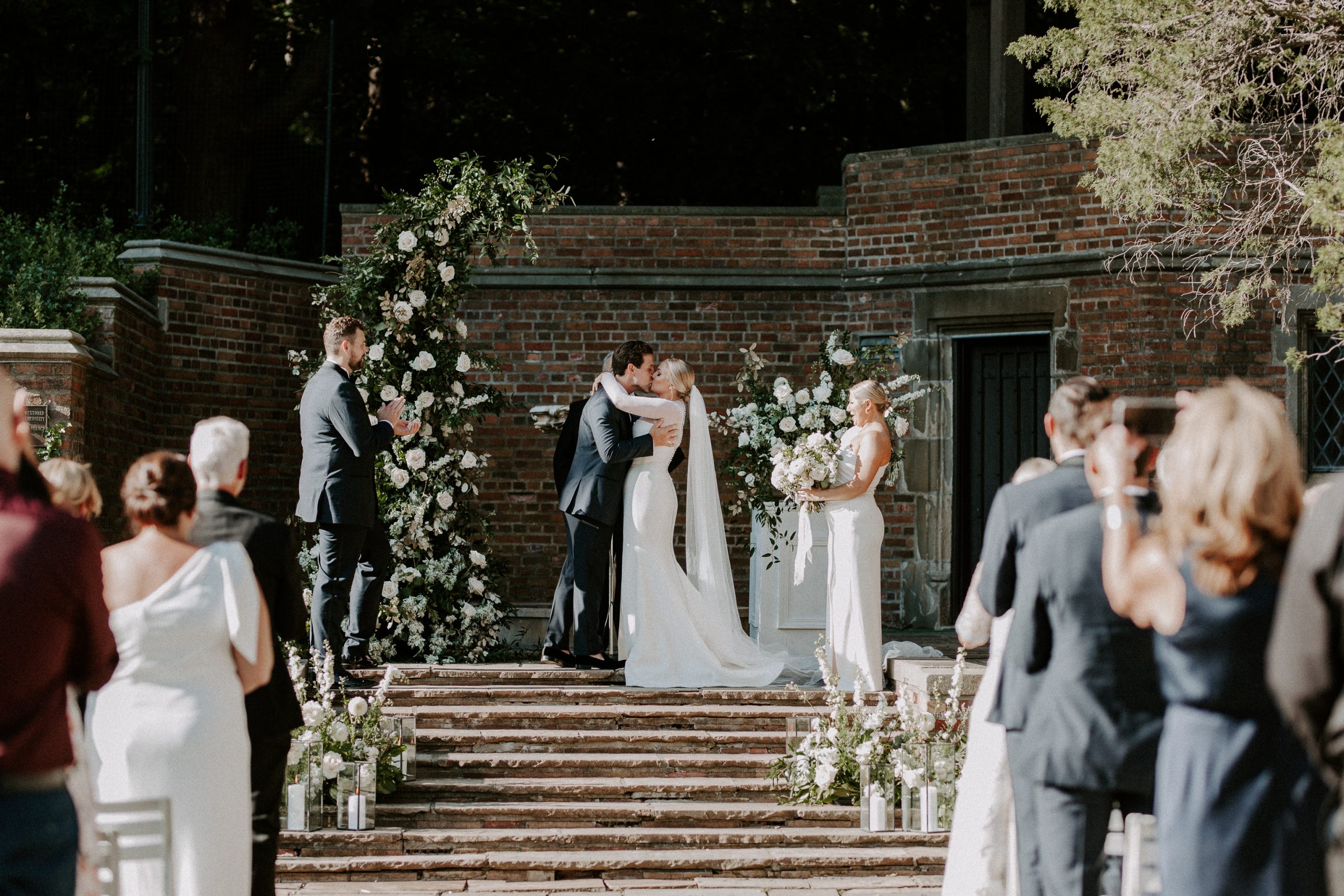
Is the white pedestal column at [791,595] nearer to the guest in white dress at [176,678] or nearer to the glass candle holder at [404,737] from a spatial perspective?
the glass candle holder at [404,737]

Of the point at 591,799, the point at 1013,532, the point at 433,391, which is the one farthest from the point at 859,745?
the point at 433,391

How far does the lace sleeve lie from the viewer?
4.05m

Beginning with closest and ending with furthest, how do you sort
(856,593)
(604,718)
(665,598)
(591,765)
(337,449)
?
(591,765), (337,449), (604,718), (856,593), (665,598)

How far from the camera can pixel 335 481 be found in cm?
767

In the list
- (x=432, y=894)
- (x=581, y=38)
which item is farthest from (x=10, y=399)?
(x=581, y=38)

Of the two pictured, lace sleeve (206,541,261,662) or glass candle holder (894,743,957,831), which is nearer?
lace sleeve (206,541,261,662)

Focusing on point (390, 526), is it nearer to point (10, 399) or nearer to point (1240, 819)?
point (10, 399)

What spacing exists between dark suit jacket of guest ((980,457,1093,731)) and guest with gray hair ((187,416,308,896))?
2.20 metres

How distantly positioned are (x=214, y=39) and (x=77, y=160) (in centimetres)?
178

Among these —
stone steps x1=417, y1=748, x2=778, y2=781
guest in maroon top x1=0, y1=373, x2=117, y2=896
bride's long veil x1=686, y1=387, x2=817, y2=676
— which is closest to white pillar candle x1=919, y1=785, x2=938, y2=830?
stone steps x1=417, y1=748, x2=778, y2=781

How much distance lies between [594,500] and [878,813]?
264 cm

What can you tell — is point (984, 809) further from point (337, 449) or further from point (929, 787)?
point (337, 449)

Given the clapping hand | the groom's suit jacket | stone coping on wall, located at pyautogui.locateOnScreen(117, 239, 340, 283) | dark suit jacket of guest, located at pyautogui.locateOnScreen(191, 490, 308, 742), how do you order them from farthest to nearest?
stone coping on wall, located at pyautogui.locateOnScreen(117, 239, 340, 283) → the groom's suit jacket → the clapping hand → dark suit jacket of guest, located at pyautogui.locateOnScreen(191, 490, 308, 742)

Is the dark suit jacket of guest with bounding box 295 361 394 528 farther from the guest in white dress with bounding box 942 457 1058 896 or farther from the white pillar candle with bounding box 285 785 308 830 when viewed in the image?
the guest in white dress with bounding box 942 457 1058 896
